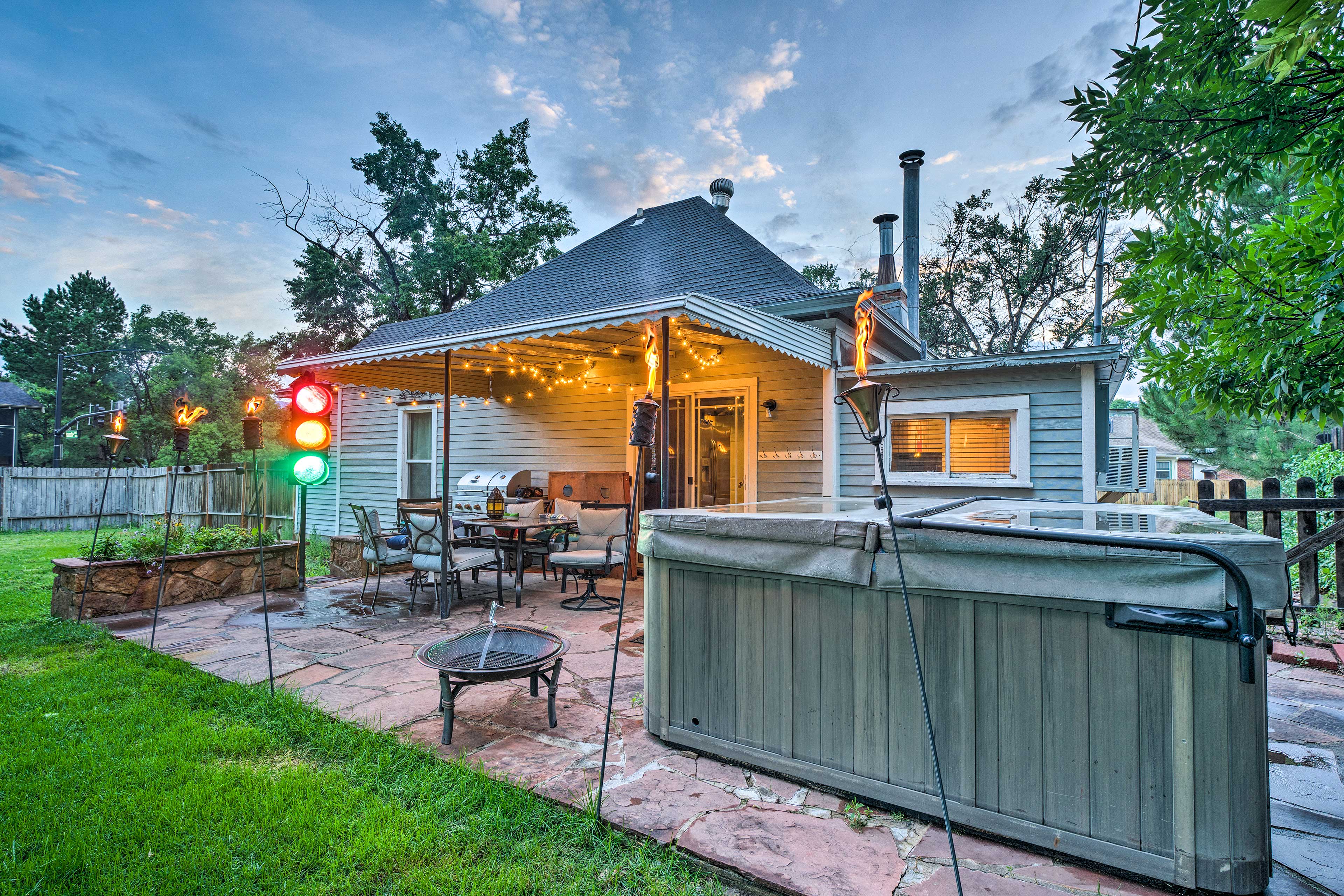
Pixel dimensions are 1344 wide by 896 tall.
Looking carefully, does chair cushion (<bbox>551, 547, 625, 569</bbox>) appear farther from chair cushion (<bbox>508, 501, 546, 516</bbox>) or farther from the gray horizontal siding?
the gray horizontal siding

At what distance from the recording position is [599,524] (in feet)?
20.1

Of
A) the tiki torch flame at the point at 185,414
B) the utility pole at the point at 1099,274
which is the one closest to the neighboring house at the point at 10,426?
the tiki torch flame at the point at 185,414

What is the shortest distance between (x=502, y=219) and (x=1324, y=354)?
1979 cm

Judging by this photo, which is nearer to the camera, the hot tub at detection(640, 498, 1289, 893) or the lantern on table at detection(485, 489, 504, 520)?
the hot tub at detection(640, 498, 1289, 893)

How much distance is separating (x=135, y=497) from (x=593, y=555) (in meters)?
16.6

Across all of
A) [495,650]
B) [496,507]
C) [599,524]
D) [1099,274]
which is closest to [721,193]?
[1099,274]

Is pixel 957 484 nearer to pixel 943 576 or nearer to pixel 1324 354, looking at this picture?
pixel 1324 354

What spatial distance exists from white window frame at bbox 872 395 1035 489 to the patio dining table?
3272mm

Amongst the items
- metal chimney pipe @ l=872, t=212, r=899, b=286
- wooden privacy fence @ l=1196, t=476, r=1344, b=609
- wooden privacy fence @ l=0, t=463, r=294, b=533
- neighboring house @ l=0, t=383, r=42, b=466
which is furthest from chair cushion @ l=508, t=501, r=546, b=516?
neighboring house @ l=0, t=383, r=42, b=466

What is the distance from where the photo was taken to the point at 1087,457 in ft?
17.6

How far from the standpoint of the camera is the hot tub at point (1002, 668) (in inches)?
62.9

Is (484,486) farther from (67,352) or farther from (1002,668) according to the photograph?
(67,352)

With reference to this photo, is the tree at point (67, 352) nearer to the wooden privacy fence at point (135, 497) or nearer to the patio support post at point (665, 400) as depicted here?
the wooden privacy fence at point (135, 497)

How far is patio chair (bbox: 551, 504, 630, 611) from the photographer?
214 inches
